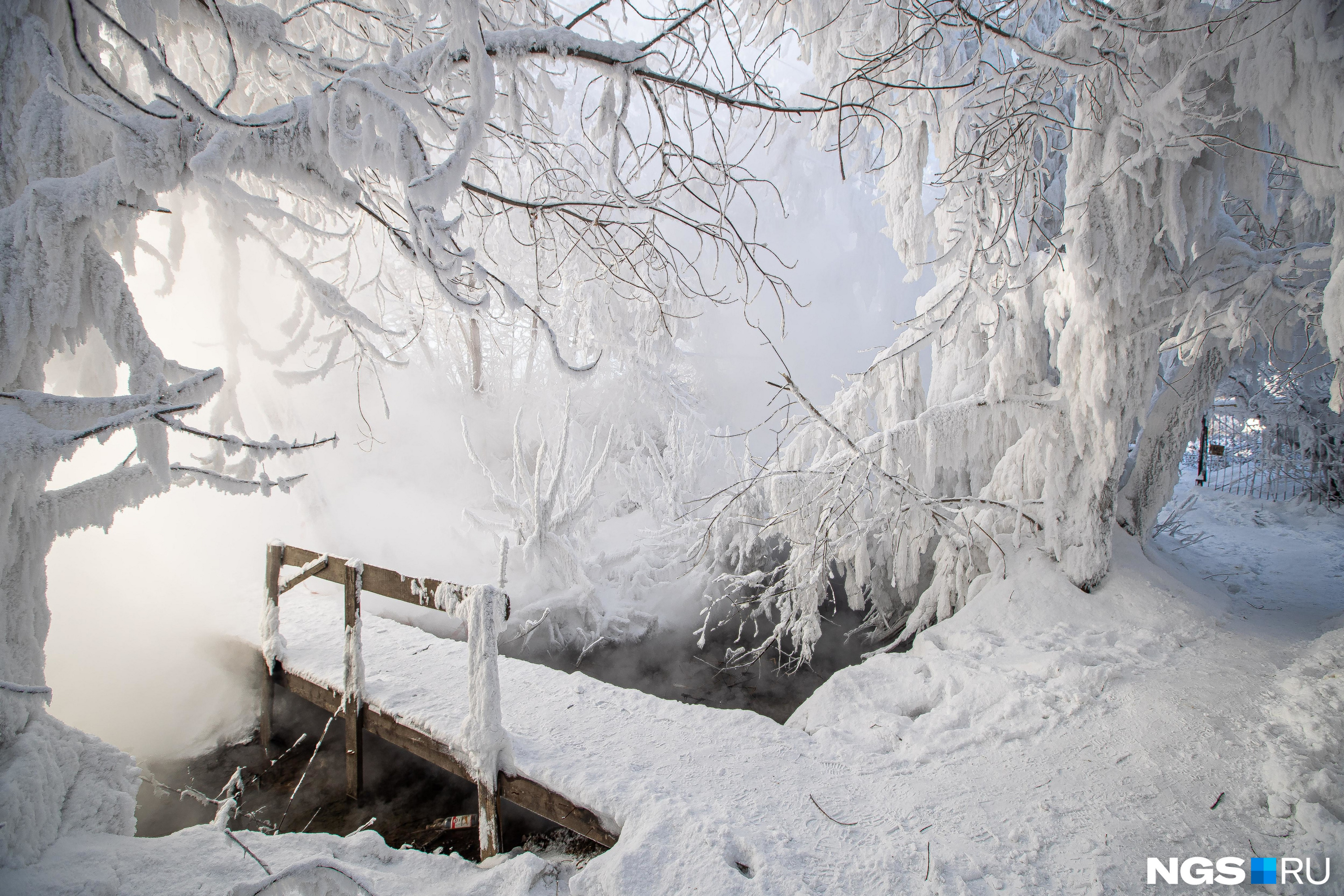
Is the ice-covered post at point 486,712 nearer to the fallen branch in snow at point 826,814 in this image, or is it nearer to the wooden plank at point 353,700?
the wooden plank at point 353,700

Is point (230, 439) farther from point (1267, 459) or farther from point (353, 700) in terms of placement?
point (1267, 459)

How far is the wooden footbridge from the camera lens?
2629 millimetres

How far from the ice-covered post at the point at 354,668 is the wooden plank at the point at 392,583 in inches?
3.7

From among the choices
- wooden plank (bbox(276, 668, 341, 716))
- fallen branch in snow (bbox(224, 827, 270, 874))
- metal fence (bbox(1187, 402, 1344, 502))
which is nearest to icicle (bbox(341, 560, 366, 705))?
wooden plank (bbox(276, 668, 341, 716))

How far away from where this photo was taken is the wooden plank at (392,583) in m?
3.06

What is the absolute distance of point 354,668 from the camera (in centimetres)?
359

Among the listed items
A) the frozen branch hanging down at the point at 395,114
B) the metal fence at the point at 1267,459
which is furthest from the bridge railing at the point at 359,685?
the metal fence at the point at 1267,459

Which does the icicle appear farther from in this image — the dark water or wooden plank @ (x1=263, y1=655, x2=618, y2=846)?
the dark water

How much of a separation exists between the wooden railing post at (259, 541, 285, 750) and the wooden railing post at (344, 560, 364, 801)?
1.21 meters

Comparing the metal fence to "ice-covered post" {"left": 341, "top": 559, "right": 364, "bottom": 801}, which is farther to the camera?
the metal fence

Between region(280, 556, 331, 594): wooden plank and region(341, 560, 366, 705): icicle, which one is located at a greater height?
region(280, 556, 331, 594): wooden plank

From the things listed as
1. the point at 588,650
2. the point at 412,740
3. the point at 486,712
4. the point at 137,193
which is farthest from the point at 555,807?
the point at 588,650

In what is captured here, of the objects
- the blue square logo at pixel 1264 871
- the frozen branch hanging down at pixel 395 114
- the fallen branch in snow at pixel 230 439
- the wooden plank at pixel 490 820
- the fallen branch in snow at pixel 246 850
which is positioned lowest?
the wooden plank at pixel 490 820

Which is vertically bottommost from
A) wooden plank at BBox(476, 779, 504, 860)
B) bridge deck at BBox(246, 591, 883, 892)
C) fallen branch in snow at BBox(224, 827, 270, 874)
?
wooden plank at BBox(476, 779, 504, 860)
